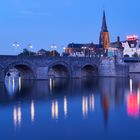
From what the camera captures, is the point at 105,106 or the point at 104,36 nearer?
the point at 105,106

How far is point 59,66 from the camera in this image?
71250 millimetres

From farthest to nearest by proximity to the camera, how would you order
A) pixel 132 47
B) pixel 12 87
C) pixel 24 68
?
pixel 132 47, pixel 24 68, pixel 12 87

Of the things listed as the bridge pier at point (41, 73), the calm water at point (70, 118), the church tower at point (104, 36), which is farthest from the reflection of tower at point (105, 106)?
the church tower at point (104, 36)

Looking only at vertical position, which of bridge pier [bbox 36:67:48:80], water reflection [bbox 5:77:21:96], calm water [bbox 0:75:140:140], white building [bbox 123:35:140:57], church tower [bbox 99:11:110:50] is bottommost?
calm water [bbox 0:75:140:140]

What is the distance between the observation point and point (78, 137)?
1977 centimetres

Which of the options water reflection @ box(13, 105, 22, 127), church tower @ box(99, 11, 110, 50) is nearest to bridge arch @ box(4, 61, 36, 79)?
water reflection @ box(13, 105, 22, 127)

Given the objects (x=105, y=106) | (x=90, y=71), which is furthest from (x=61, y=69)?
(x=105, y=106)

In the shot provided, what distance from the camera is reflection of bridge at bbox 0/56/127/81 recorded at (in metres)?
59.7

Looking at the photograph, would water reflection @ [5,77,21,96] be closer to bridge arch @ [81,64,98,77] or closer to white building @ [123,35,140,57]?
bridge arch @ [81,64,98,77]

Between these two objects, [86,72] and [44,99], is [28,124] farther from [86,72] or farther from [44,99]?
[86,72]

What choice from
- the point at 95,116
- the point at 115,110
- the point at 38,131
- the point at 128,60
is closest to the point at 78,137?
the point at 38,131

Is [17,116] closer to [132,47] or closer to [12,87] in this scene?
[12,87]

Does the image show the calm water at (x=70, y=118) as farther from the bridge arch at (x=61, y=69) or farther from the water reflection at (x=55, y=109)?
the bridge arch at (x=61, y=69)

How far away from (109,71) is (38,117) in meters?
52.6
